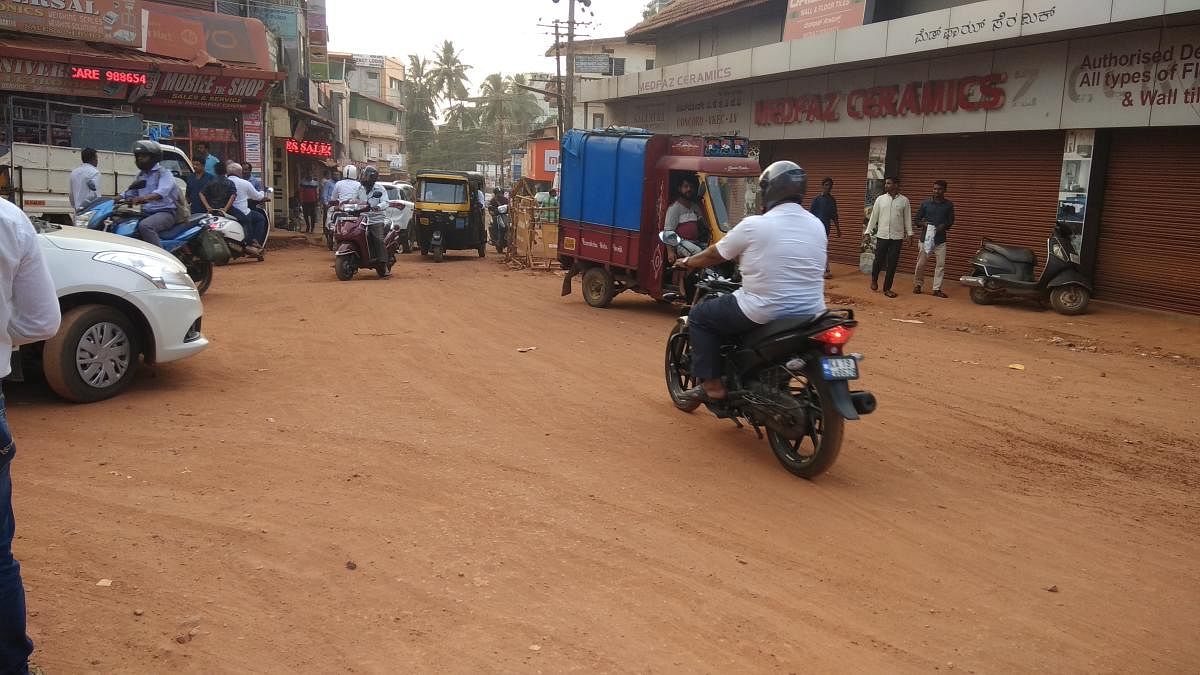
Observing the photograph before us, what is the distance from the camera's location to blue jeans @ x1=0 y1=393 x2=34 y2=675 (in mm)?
2656

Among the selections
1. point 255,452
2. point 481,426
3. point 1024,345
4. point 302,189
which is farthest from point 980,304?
point 302,189

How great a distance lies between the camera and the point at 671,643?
10.8 feet

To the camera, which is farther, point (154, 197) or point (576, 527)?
point (154, 197)

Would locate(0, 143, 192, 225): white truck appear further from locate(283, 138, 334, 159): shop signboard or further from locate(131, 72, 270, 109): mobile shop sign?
locate(283, 138, 334, 159): shop signboard

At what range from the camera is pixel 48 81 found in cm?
2125

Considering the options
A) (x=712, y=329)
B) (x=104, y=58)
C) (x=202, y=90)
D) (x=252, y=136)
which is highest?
(x=104, y=58)

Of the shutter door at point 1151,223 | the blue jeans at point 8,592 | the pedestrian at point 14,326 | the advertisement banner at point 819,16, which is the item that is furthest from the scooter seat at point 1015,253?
the blue jeans at point 8,592

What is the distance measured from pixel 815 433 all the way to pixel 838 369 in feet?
1.54

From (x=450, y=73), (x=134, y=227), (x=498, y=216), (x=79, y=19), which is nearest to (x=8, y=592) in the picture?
(x=134, y=227)

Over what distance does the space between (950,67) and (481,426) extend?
1284 centimetres

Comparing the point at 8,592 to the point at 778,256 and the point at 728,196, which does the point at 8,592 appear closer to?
the point at 778,256

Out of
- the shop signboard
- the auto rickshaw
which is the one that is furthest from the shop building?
the shop signboard

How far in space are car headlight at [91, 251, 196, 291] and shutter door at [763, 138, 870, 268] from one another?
14.5m

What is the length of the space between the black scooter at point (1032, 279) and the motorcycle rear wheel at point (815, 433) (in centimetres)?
877
